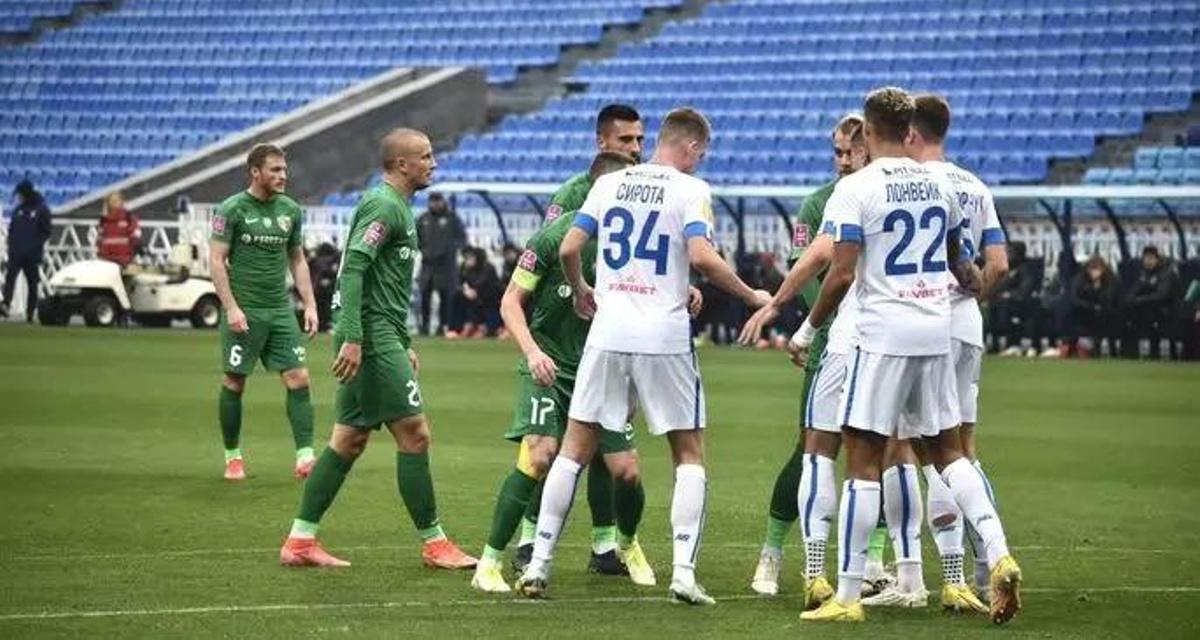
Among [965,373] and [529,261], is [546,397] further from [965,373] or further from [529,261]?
[965,373]

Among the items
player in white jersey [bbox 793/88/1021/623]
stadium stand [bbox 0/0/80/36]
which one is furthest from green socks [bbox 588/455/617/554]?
stadium stand [bbox 0/0/80/36]

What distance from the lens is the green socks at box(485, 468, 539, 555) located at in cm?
1045

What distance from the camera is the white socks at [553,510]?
33.3 feet

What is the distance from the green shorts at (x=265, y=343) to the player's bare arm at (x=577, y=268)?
514 cm

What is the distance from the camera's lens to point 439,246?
111 feet

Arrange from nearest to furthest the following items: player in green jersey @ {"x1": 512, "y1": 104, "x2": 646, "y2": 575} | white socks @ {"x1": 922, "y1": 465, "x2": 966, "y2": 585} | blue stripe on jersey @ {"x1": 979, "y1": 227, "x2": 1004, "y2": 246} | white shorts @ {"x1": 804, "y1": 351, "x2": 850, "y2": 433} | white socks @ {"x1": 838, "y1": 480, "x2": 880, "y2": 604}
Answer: white socks @ {"x1": 838, "y1": 480, "x2": 880, "y2": 604} < white socks @ {"x1": 922, "y1": 465, "x2": 966, "y2": 585} < blue stripe on jersey @ {"x1": 979, "y1": 227, "x2": 1004, "y2": 246} < white shorts @ {"x1": 804, "y1": 351, "x2": 850, "y2": 433} < player in green jersey @ {"x1": 512, "y1": 104, "x2": 646, "y2": 575}

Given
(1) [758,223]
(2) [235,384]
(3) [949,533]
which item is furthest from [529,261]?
(1) [758,223]

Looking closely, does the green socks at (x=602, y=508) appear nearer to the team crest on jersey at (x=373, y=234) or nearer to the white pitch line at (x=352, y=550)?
the white pitch line at (x=352, y=550)

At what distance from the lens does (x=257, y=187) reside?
15.7 m

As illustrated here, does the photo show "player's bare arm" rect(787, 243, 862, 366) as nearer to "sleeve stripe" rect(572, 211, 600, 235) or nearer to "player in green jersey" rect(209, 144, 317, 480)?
"sleeve stripe" rect(572, 211, 600, 235)

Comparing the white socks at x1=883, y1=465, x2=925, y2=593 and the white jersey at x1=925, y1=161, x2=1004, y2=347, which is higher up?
the white jersey at x1=925, y1=161, x2=1004, y2=347

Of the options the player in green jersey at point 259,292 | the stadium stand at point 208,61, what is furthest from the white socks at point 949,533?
the stadium stand at point 208,61

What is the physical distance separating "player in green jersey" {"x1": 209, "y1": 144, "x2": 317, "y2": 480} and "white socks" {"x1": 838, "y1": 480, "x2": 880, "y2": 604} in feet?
21.0

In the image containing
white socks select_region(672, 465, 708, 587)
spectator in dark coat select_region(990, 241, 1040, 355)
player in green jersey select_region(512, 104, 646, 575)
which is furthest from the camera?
spectator in dark coat select_region(990, 241, 1040, 355)
